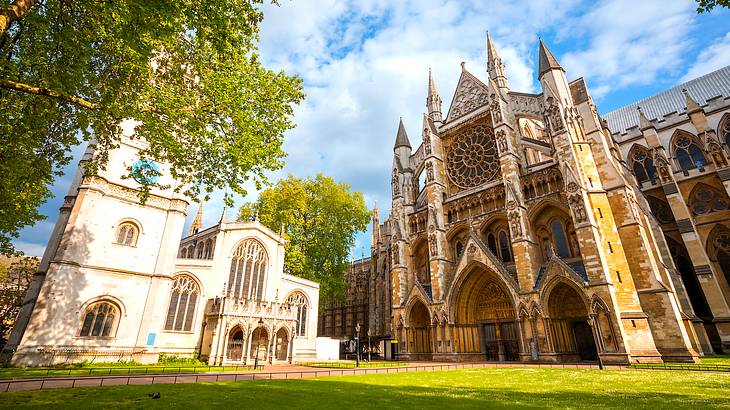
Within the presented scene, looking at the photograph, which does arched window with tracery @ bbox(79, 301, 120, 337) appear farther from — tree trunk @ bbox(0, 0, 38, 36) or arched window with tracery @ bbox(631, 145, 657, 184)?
arched window with tracery @ bbox(631, 145, 657, 184)

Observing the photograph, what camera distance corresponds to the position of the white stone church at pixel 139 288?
16.7m

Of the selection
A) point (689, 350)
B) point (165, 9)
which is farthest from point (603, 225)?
point (165, 9)

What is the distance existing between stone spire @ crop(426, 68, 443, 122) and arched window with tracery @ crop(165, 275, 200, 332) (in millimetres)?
26066

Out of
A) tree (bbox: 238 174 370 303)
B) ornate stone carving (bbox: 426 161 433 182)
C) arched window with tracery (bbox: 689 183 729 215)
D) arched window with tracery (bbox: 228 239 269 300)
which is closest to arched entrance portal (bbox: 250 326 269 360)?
arched window with tracery (bbox: 228 239 269 300)

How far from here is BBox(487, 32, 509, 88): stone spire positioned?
30041mm

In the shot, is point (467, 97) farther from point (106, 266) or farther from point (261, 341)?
point (106, 266)

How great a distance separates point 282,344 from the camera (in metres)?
24.9

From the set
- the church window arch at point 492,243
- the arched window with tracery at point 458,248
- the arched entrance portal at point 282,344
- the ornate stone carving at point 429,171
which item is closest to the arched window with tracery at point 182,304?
the arched entrance portal at point 282,344

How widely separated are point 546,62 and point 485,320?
65.1ft

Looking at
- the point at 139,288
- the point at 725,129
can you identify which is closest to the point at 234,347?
the point at 139,288

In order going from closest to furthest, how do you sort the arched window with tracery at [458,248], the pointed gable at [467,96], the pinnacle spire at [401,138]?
the arched window with tracery at [458,248], the pointed gable at [467,96], the pinnacle spire at [401,138]

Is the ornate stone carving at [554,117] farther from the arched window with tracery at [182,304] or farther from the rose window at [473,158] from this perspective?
the arched window with tracery at [182,304]

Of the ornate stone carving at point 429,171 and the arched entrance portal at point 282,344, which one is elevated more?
the ornate stone carving at point 429,171

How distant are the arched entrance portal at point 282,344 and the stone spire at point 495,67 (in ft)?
88.4
